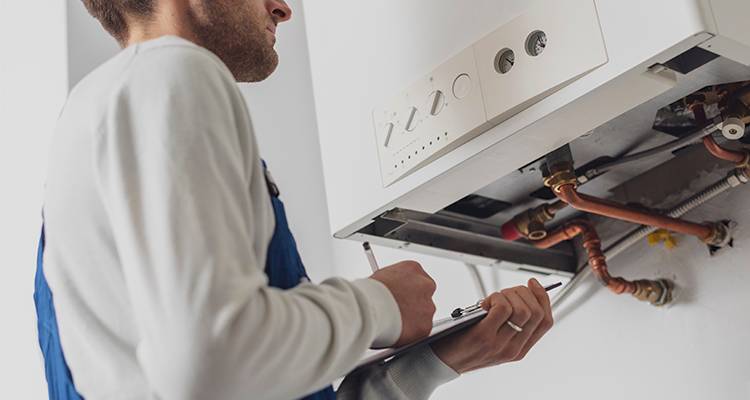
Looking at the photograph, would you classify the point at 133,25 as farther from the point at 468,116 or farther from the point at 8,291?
the point at 8,291

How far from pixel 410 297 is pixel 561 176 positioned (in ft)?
1.37

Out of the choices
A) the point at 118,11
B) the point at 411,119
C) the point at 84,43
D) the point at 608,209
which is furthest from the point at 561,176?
the point at 84,43

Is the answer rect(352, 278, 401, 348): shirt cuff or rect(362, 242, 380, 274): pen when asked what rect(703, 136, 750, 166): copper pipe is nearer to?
rect(362, 242, 380, 274): pen

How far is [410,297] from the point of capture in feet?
2.50

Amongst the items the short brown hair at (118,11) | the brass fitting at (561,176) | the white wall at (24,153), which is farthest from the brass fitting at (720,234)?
the white wall at (24,153)

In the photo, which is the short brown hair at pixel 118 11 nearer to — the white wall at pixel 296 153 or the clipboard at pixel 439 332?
the clipboard at pixel 439 332

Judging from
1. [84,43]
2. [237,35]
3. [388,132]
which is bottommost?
[388,132]

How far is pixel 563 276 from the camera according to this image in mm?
1411

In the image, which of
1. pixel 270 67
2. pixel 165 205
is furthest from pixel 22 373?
pixel 165 205

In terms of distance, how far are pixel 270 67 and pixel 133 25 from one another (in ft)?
0.56

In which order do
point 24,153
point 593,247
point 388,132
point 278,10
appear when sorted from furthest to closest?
point 24,153 → point 593,247 → point 388,132 → point 278,10

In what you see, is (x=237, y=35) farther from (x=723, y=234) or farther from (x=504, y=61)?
(x=723, y=234)

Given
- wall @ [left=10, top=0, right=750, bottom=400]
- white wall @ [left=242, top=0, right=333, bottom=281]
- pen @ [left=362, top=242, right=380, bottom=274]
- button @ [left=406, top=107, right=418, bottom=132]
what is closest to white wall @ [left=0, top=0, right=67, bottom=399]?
wall @ [left=10, top=0, right=750, bottom=400]

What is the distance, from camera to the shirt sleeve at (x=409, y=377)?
35.0 inches
